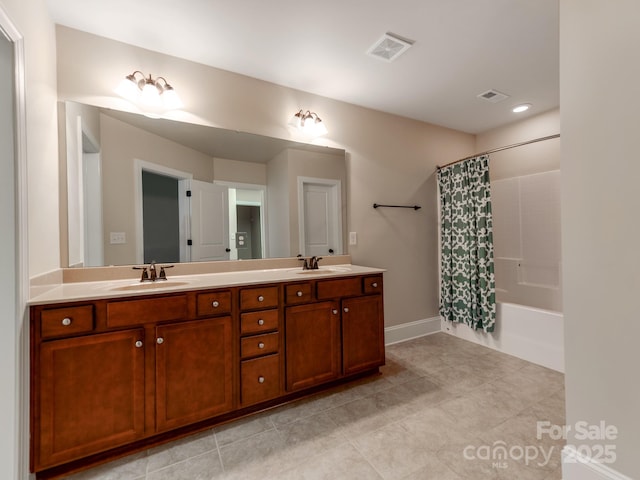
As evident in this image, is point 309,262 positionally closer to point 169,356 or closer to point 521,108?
point 169,356

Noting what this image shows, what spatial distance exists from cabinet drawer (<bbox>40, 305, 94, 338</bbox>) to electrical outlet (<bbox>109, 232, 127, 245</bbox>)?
0.64 metres

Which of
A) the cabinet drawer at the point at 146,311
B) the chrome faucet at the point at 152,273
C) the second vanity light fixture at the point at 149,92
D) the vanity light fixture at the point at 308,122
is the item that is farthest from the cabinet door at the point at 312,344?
the second vanity light fixture at the point at 149,92

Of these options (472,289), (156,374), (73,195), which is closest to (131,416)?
(156,374)

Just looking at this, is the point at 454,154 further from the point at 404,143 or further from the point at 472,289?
the point at 472,289

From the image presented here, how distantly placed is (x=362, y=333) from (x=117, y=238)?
6.22 ft

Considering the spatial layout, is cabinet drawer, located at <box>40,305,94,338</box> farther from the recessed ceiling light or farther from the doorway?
the recessed ceiling light

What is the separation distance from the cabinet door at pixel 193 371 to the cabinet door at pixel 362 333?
0.86 metres

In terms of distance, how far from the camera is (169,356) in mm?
1445

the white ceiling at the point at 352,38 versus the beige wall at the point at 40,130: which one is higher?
the white ceiling at the point at 352,38

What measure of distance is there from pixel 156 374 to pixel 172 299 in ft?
1.30

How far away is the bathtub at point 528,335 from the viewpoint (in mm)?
2301

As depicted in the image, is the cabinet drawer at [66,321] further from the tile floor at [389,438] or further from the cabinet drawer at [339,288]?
the cabinet drawer at [339,288]

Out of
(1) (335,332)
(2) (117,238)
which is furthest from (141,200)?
(1) (335,332)

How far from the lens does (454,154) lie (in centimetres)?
342
